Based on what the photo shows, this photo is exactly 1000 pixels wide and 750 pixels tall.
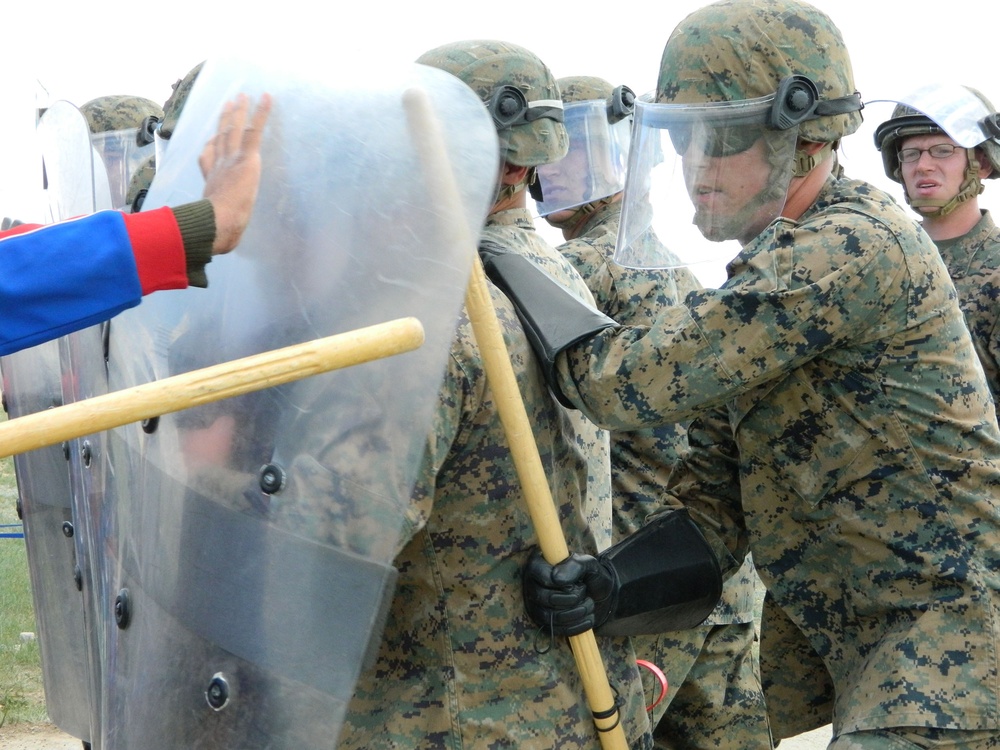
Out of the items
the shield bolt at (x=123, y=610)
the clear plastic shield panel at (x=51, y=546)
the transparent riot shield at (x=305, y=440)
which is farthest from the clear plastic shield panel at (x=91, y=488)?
the clear plastic shield panel at (x=51, y=546)

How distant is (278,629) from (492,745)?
806 millimetres

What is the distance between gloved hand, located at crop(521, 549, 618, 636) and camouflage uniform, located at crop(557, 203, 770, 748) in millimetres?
1386

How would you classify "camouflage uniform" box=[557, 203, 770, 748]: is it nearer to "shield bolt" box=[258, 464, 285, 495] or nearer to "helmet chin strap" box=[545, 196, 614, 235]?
"helmet chin strap" box=[545, 196, 614, 235]

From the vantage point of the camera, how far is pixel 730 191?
246 cm

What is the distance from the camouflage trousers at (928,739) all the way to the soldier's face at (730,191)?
1054 mm

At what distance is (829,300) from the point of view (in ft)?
7.16

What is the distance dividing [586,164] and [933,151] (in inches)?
57.9

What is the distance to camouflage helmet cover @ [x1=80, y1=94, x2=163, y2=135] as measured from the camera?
4.88 m

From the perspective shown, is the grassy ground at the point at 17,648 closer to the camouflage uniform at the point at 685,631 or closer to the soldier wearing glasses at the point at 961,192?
the camouflage uniform at the point at 685,631

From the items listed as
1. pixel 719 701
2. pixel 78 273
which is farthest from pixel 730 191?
pixel 719 701

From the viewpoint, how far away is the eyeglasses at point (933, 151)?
15.6 ft

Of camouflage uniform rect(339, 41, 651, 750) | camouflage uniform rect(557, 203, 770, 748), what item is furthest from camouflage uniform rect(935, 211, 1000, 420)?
camouflage uniform rect(339, 41, 651, 750)

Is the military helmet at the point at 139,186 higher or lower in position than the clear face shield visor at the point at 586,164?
higher

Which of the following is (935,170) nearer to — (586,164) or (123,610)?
(586,164)
